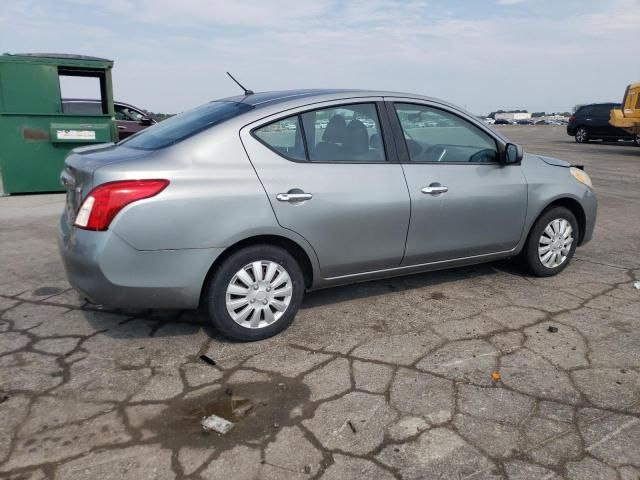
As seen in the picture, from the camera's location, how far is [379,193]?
3.61 meters

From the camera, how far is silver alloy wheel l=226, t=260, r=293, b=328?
3275 mm

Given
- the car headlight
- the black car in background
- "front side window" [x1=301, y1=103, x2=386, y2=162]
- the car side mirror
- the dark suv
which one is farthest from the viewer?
the dark suv

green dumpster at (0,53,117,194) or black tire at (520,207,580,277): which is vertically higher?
green dumpster at (0,53,117,194)

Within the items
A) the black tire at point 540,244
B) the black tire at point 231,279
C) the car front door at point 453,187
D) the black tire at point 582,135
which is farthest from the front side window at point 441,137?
the black tire at point 582,135

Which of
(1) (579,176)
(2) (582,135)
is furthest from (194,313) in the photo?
(2) (582,135)

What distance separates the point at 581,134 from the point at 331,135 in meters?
22.3

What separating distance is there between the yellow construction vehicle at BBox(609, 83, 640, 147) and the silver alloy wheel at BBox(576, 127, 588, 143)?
6210 mm

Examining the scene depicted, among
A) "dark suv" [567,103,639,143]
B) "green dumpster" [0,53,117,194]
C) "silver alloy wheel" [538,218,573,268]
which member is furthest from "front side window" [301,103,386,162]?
"dark suv" [567,103,639,143]

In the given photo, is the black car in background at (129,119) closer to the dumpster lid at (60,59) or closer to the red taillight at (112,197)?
the dumpster lid at (60,59)

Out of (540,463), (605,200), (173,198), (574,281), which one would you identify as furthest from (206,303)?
(605,200)

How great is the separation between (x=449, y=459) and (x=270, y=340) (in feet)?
4.85

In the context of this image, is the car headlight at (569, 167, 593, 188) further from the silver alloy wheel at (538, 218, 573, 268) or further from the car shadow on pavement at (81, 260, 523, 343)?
the car shadow on pavement at (81, 260, 523, 343)

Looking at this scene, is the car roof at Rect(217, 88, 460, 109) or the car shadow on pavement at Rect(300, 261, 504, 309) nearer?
the car roof at Rect(217, 88, 460, 109)

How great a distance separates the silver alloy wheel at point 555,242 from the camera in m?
4.52
